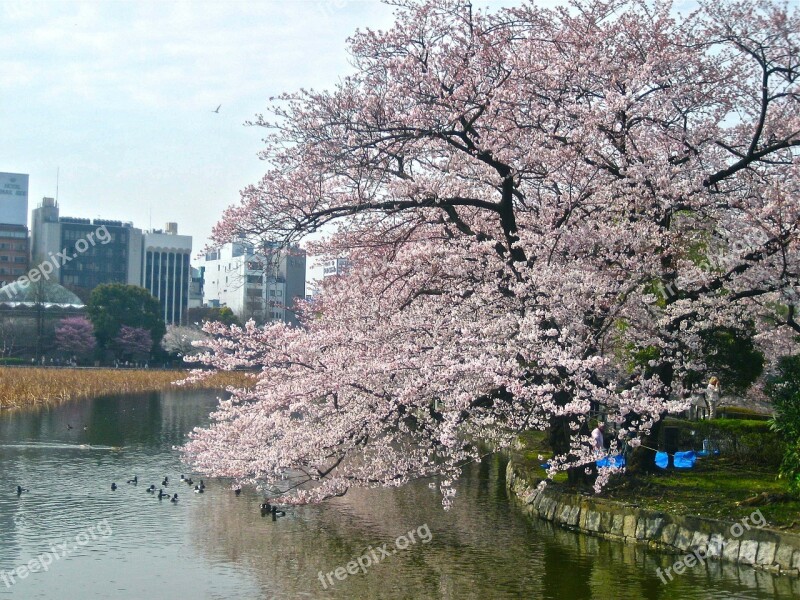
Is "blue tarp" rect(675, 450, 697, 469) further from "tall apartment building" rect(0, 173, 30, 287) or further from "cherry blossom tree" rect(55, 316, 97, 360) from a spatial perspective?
"tall apartment building" rect(0, 173, 30, 287)

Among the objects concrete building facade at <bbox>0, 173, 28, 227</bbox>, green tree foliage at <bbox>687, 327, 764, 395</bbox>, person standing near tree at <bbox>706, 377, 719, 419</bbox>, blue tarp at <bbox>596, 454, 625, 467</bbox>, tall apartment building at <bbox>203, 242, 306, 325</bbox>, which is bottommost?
blue tarp at <bbox>596, 454, 625, 467</bbox>

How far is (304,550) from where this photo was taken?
39.5 feet

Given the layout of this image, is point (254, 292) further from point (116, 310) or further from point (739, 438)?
point (739, 438)

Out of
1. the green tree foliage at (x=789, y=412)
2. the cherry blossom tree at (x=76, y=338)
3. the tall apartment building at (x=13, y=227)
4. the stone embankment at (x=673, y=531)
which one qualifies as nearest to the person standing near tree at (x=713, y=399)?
the green tree foliage at (x=789, y=412)

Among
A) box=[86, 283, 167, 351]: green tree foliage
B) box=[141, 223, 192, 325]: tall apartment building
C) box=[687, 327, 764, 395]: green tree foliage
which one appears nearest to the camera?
box=[687, 327, 764, 395]: green tree foliage

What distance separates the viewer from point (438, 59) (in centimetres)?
1241

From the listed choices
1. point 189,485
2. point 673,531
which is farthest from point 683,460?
point 189,485

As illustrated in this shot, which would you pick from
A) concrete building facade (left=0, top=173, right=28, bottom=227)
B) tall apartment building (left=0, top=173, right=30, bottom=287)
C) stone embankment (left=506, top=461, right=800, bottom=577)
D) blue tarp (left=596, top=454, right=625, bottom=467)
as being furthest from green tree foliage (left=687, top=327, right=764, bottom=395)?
concrete building facade (left=0, top=173, right=28, bottom=227)

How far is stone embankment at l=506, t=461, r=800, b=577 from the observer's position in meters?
10.4

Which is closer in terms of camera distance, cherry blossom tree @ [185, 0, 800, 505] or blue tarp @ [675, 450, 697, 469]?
cherry blossom tree @ [185, 0, 800, 505]

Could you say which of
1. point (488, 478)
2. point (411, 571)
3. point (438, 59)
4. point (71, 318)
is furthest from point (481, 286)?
point (71, 318)

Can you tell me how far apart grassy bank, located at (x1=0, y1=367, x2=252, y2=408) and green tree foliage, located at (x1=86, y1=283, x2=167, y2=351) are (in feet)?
54.2

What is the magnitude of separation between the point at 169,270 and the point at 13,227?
17.8 metres

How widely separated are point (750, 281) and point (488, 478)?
791 cm
